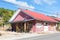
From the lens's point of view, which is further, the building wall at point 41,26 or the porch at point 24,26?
the porch at point 24,26

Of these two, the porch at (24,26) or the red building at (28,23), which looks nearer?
the red building at (28,23)

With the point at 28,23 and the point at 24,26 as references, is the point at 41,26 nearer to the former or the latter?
the point at 28,23

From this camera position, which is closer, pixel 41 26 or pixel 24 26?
pixel 24 26

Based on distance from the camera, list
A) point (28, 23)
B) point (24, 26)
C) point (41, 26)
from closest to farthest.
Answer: point (28, 23) < point (24, 26) < point (41, 26)

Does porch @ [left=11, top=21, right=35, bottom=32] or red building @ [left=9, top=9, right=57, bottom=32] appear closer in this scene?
red building @ [left=9, top=9, right=57, bottom=32]

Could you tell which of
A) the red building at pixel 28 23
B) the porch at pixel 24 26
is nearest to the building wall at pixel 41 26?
the red building at pixel 28 23

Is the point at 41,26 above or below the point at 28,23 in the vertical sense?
below

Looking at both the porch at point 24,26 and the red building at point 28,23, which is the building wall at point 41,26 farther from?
the porch at point 24,26

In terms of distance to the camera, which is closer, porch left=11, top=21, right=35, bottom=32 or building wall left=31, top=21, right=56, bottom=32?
building wall left=31, top=21, right=56, bottom=32

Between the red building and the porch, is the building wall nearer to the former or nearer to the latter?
the red building

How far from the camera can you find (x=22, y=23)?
121 ft

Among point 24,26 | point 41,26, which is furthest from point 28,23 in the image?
point 41,26

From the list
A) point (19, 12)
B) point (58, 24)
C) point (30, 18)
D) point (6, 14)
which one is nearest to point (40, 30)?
point (30, 18)

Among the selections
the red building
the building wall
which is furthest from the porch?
the building wall
